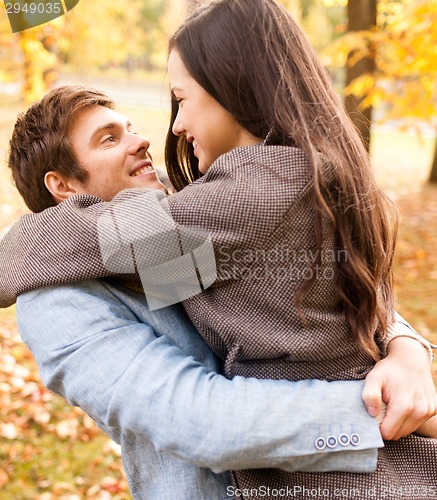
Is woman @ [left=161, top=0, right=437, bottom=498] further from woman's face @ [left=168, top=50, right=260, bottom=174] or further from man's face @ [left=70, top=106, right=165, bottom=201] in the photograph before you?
man's face @ [left=70, top=106, right=165, bottom=201]

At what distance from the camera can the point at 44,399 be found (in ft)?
13.9

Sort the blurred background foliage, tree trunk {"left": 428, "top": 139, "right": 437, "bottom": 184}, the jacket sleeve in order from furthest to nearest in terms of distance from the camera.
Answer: tree trunk {"left": 428, "top": 139, "right": 437, "bottom": 184} → the blurred background foliage → the jacket sleeve

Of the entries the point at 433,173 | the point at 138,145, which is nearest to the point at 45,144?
the point at 138,145

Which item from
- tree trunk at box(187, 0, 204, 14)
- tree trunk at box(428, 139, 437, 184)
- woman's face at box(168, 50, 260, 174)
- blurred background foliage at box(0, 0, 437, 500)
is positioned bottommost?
tree trunk at box(428, 139, 437, 184)

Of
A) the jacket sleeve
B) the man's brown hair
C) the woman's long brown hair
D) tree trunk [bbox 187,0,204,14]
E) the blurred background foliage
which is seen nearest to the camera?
the jacket sleeve

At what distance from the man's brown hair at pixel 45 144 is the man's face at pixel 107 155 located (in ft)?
0.09

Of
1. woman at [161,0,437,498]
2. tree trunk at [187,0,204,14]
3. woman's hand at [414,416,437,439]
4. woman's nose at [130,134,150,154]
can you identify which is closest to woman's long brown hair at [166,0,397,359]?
woman at [161,0,437,498]

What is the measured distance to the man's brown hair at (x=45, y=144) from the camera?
1905mm

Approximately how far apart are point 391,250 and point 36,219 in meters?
1.03

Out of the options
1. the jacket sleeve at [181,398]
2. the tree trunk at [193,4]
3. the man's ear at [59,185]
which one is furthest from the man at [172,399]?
the tree trunk at [193,4]

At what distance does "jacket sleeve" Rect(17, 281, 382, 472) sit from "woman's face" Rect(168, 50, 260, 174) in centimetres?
56

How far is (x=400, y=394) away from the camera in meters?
1.40

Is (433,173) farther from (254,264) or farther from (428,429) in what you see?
(254,264)

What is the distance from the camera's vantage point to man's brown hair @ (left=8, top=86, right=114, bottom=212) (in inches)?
75.0
